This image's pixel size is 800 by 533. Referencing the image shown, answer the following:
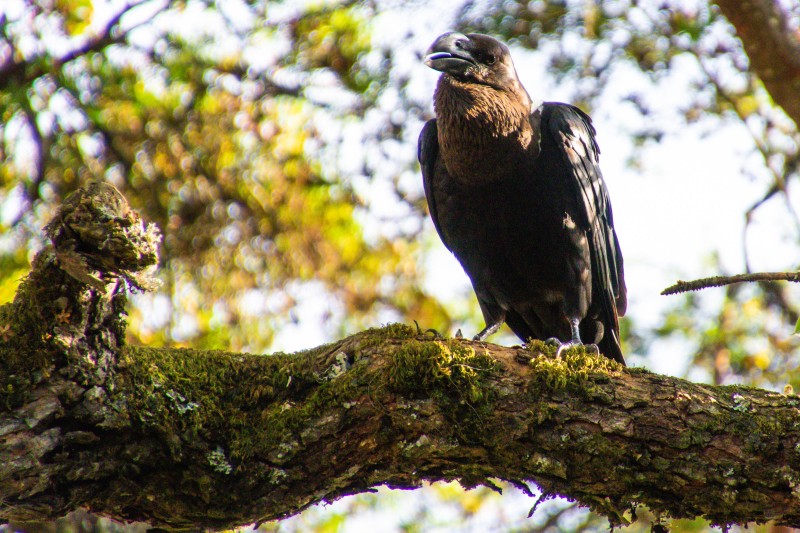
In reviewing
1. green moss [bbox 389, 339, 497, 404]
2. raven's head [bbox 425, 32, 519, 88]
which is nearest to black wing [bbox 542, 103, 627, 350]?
raven's head [bbox 425, 32, 519, 88]

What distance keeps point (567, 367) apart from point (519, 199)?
1566 millimetres

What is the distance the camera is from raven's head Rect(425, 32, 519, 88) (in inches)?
171

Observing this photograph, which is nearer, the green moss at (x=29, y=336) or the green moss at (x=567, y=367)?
the green moss at (x=29, y=336)

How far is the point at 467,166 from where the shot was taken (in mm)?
4109

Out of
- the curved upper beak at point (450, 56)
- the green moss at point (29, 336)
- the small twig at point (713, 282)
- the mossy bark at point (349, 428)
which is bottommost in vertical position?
the mossy bark at point (349, 428)

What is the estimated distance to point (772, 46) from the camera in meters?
3.79

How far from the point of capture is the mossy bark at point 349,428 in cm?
229

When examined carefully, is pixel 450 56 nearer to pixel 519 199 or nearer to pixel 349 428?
pixel 519 199

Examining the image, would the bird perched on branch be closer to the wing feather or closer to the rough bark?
the wing feather

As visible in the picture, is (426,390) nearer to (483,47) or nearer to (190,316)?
(483,47)

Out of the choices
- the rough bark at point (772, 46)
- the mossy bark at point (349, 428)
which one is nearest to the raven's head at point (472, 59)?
the rough bark at point (772, 46)

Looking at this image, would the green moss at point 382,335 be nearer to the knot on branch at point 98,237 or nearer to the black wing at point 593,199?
the knot on branch at point 98,237

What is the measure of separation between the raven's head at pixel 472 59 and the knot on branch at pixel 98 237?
2583mm

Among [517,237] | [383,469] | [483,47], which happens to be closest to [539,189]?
[517,237]
